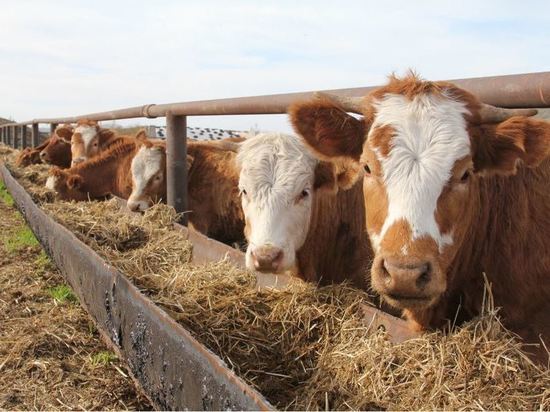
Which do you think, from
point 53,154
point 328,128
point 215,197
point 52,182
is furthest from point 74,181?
point 328,128

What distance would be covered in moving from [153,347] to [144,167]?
17.5 ft

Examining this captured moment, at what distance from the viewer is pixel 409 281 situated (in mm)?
2365

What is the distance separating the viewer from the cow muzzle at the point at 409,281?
2.37 meters

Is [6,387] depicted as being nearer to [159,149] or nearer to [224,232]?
[224,232]

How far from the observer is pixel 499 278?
9.80ft

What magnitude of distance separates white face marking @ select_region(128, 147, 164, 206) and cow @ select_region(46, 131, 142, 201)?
1065mm

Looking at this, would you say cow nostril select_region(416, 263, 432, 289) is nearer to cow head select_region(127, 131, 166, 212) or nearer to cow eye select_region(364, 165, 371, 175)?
cow eye select_region(364, 165, 371, 175)

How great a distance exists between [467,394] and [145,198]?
561cm

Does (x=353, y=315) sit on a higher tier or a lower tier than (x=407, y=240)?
lower

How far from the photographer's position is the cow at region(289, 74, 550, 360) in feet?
8.18

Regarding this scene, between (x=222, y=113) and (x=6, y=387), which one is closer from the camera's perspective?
(x=6, y=387)

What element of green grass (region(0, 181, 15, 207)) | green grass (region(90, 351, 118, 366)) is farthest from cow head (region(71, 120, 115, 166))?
green grass (region(90, 351, 118, 366))

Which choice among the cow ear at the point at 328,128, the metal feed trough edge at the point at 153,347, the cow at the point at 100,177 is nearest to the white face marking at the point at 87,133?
the cow at the point at 100,177

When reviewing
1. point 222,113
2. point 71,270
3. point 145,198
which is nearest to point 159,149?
point 145,198
